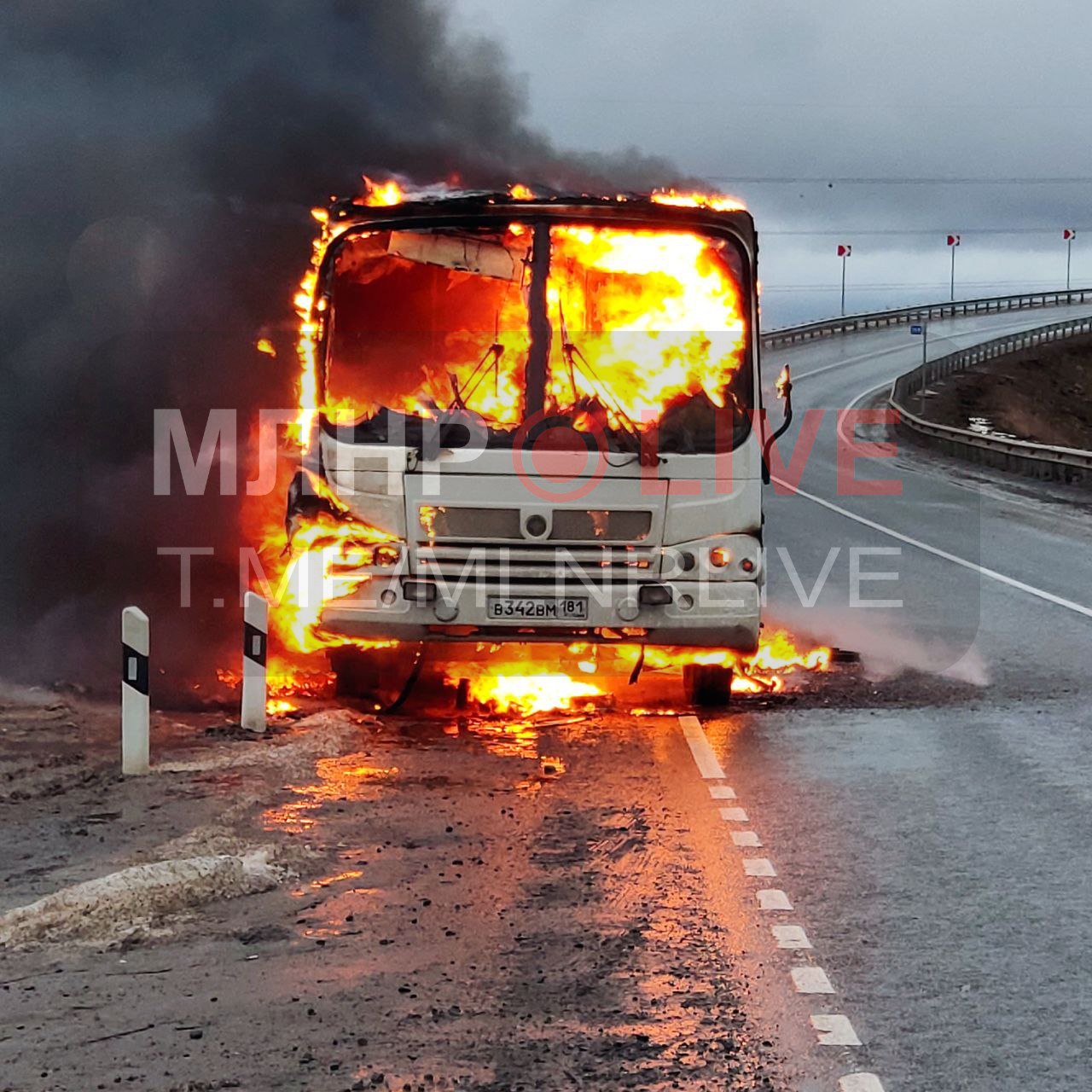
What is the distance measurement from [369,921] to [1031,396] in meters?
61.5

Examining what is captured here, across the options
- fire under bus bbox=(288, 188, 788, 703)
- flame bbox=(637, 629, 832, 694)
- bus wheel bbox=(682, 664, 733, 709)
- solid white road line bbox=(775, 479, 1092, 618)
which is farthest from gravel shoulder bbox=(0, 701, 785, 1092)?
solid white road line bbox=(775, 479, 1092, 618)

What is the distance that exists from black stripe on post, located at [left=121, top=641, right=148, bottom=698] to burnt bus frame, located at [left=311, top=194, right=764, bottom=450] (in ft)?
6.13

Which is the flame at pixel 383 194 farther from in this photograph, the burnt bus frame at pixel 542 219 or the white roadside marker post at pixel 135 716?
the white roadside marker post at pixel 135 716

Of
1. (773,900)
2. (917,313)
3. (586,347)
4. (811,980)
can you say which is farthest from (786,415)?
(917,313)

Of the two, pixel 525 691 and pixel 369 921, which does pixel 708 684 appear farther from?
pixel 369 921

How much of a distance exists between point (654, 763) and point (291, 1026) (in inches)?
179

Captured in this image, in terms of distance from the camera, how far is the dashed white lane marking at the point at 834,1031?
4824 millimetres

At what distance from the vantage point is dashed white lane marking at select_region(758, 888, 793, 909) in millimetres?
6316

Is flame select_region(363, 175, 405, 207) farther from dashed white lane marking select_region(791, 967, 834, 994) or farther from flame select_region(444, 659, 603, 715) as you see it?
dashed white lane marking select_region(791, 967, 834, 994)

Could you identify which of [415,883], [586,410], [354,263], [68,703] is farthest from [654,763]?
[68,703]

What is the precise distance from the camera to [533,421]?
395 inches

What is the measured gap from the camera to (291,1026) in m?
4.94

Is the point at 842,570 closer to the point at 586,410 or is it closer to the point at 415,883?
the point at 586,410

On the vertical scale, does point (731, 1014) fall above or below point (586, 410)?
below
